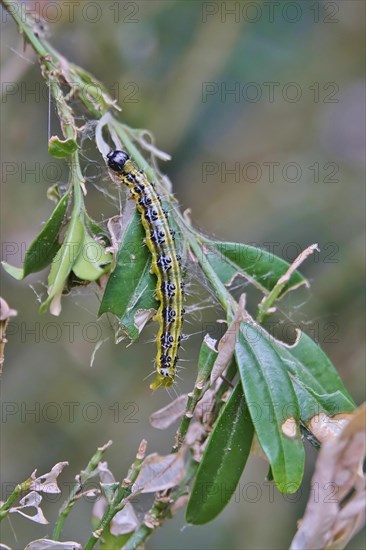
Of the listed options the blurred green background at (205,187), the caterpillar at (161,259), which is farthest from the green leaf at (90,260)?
the blurred green background at (205,187)

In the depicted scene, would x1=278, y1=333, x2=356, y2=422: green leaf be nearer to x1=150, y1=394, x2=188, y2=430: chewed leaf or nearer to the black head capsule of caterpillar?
x1=150, y1=394, x2=188, y2=430: chewed leaf

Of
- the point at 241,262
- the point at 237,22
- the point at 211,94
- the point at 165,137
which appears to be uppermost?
the point at 237,22

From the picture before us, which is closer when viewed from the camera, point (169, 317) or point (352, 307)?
point (169, 317)

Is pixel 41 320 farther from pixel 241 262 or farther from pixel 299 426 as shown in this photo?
pixel 299 426

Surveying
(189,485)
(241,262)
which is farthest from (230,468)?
(241,262)

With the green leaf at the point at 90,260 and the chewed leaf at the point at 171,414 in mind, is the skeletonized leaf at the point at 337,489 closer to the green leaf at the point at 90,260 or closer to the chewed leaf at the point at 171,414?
the chewed leaf at the point at 171,414

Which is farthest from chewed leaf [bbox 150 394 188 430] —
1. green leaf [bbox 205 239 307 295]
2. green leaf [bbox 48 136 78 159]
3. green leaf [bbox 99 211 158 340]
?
green leaf [bbox 48 136 78 159]
